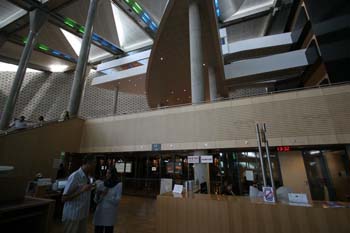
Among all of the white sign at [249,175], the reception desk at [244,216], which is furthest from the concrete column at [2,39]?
the white sign at [249,175]

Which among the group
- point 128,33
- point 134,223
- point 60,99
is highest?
point 128,33

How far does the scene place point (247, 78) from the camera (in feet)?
43.5

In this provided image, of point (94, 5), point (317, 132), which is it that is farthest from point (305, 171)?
point (94, 5)

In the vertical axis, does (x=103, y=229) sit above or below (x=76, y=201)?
below

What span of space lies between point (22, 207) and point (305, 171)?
353 inches

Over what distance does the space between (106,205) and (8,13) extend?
21.8m

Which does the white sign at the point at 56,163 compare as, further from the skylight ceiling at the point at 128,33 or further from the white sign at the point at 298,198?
the skylight ceiling at the point at 128,33

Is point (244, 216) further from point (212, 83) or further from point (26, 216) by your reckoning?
point (212, 83)

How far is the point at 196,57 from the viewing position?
871cm

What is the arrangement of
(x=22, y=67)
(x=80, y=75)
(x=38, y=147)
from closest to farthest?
(x=38, y=147)
(x=80, y=75)
(x=22, y=67)

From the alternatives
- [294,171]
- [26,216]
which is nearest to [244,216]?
[26,216]

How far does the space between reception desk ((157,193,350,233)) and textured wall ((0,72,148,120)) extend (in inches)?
719

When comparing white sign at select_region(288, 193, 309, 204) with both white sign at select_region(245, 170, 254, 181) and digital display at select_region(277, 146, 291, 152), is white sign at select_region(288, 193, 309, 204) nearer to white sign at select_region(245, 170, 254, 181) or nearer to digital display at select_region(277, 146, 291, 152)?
digital display at select_region(277, 146, 291, 152)

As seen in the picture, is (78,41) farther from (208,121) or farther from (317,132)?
(317,132)
